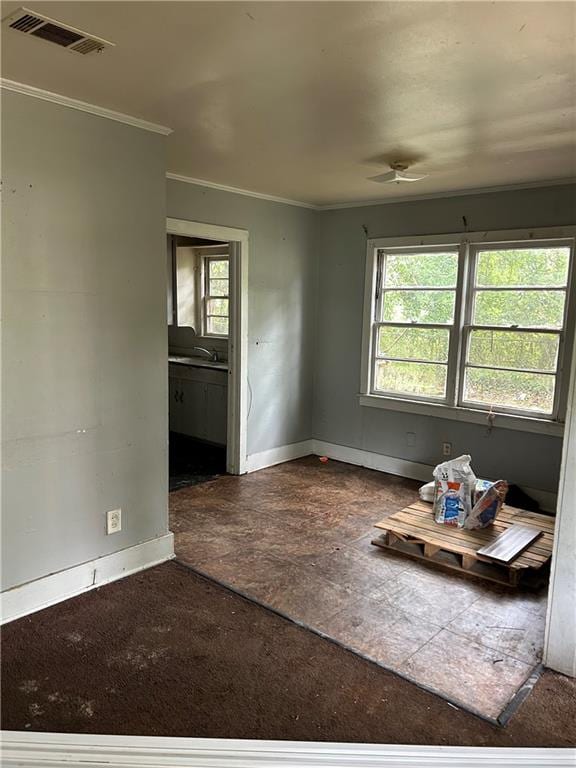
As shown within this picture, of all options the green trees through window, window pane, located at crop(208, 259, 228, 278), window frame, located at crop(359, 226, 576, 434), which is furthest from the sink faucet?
the green trees through window

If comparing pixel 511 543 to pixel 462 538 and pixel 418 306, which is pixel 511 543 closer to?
pixel 462 538

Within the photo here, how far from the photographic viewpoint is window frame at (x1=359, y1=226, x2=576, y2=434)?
160 inches

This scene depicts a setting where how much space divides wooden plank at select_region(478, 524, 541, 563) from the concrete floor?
0.18 m

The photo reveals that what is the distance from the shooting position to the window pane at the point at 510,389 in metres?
4.22

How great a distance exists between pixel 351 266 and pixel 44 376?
3.31m

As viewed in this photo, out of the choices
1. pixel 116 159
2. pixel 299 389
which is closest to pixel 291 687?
pixel 116 159

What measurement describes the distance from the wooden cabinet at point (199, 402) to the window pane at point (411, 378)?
61.3 inches

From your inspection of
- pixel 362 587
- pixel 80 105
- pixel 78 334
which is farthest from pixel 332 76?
pixel 362 587

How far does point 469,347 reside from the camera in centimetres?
456

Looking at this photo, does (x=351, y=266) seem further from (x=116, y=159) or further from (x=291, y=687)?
(x=291, y=687)

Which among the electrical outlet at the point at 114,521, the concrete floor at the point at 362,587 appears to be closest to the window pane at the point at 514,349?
the concrete floor at the point at 362,587

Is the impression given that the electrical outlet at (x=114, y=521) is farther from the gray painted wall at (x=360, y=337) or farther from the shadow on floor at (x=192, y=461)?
the gray painted wall at (x=360, y=337)

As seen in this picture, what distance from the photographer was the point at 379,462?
520cm

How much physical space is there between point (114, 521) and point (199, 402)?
112 inches
